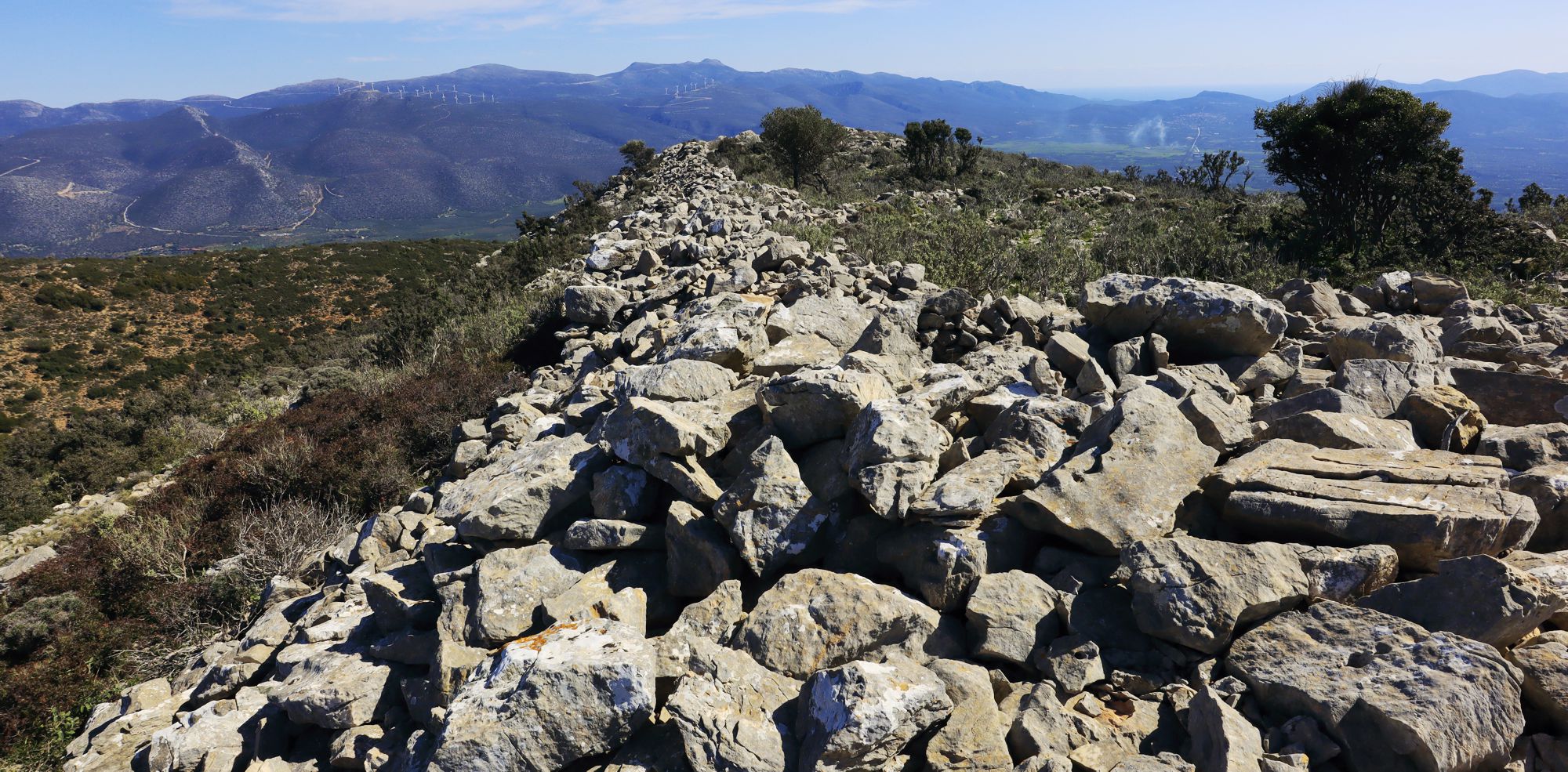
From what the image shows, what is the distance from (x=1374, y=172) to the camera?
19734mm

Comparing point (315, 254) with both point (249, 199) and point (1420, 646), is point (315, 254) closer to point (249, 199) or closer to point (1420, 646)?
point (1420, 646)

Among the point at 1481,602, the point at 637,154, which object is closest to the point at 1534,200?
the point at 1481,602

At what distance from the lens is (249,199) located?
187 meters

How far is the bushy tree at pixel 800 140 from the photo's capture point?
35344 millimetres

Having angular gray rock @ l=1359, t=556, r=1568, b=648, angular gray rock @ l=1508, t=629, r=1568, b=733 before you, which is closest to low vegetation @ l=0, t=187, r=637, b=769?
angular gray rock @ l=1359, t=556, r=1568, b=648

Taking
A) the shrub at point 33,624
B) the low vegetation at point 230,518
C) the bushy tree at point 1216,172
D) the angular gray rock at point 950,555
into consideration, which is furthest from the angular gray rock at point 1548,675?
the bushy tree at point 1216,172

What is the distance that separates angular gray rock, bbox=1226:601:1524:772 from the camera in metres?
2.81

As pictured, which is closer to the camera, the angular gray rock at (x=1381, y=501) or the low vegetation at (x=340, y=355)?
the angular gray rock at (x=1381, y=501)

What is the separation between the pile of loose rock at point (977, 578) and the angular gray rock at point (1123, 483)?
2 centimetres

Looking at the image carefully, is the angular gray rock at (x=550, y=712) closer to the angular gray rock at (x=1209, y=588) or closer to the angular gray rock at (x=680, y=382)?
the angular gray rock at (x=1209, y=588)

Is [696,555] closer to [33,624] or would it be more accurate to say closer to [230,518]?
[230,518]

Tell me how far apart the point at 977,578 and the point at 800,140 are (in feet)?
112

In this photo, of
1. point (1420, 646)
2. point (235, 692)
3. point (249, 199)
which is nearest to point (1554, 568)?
point (1420, 646)

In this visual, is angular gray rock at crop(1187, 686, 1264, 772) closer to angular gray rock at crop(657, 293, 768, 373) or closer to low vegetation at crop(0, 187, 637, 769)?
angular gray rock at crop(657, 293, 768, 373)
